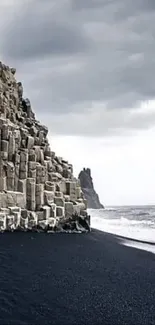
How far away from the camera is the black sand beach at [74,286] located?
24906 millimetres

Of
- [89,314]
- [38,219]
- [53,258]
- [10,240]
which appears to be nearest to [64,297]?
[89,314]

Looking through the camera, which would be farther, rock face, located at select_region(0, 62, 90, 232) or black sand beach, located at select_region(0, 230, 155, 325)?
rock face, located at select_region(0, 62, 90, 232)

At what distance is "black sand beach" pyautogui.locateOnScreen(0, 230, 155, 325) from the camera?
981 inches

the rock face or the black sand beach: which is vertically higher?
the rock face

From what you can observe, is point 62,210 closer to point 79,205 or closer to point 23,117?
point 79,205

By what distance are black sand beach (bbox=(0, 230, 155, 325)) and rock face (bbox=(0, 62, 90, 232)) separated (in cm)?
2061

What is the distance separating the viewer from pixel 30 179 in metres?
76.4

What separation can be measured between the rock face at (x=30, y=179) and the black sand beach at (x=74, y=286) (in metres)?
20.6

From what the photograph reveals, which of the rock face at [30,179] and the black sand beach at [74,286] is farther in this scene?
the rock face at [30,179]

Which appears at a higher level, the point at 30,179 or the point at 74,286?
the point at 30,179

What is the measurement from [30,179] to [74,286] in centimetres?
4561

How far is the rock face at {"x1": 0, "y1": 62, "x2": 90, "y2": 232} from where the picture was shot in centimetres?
7197

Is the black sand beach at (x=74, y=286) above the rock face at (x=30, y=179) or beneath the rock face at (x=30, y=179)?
beneath

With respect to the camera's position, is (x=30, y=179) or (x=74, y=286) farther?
(x=30, y=179)
